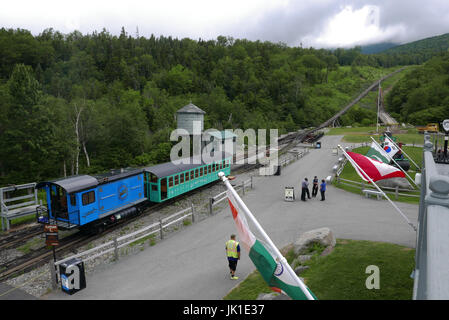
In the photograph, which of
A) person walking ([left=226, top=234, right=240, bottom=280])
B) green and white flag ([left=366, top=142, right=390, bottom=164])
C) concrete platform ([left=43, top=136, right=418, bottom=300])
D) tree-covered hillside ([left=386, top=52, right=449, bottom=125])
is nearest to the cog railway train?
concrete platform ([left=43, top=136, right=418, bottom=300])

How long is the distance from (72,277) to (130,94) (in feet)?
219

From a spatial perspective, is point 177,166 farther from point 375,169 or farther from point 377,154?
point 375,169

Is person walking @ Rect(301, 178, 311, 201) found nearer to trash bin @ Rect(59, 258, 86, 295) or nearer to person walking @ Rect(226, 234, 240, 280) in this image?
person walking @ Rect(226, 234, 240, 280)

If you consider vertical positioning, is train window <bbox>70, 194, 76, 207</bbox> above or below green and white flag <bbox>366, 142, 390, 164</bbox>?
below

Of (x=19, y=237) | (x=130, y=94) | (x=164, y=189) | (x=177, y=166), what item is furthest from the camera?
(x=130, y=94)

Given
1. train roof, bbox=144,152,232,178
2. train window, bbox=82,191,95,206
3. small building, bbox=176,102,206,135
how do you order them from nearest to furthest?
train window, bbox=82,191,95,206
train roof, bbox=144,152,232,178
small building, bbox=176,102,206,135

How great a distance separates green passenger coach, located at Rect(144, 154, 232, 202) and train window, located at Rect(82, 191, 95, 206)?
4.73 metres

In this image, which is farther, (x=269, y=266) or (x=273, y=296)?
(x=273, y=296)

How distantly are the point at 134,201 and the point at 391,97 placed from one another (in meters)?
100

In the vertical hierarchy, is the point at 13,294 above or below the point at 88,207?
below

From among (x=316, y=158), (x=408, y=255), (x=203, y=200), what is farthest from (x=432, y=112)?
(x=408, y=255)

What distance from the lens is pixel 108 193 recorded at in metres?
17.3

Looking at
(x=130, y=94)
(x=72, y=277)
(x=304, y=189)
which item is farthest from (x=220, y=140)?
(x=130, y=94)

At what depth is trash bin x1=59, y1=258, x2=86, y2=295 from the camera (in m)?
9.91
